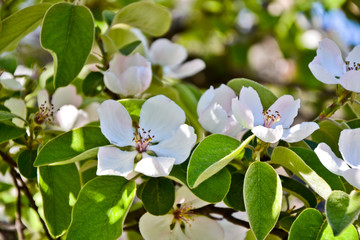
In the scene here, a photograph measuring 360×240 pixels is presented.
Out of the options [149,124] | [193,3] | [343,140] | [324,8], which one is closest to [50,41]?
[149,124]

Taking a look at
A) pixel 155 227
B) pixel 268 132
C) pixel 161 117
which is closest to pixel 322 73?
pixel 268 132

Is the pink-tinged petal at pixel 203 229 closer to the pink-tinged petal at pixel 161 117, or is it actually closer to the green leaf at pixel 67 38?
the pink-tinged petal at pixel 161 117

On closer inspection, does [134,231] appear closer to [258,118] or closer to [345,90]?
[258,118]

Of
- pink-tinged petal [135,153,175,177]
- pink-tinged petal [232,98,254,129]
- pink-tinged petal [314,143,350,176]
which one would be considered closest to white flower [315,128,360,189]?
pink-tinged petal [314,143,350,176]

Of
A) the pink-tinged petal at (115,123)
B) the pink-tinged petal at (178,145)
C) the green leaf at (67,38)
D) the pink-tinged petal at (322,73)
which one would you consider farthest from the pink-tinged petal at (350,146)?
the green leaf at (67,38)

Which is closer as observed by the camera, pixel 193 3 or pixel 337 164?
pixel 337 164

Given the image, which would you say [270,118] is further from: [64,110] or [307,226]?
[64,110]
